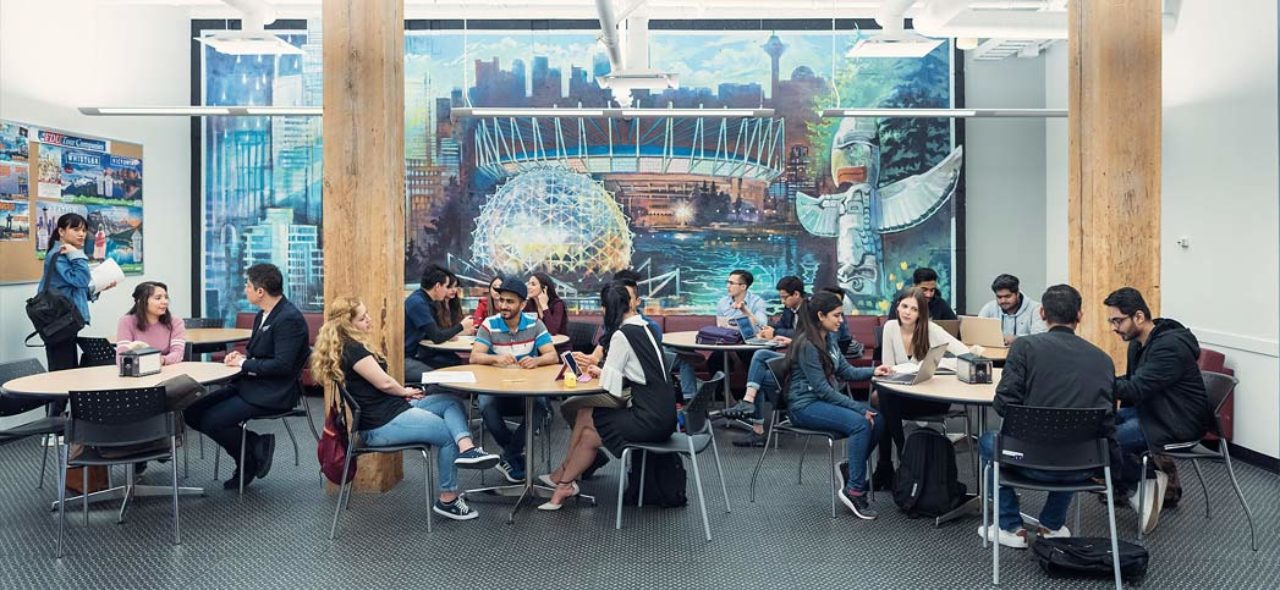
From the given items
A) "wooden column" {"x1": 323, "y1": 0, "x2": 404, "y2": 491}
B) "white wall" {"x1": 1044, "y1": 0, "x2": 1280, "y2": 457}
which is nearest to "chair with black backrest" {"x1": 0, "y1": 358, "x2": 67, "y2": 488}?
"wooden column" {"x1": 323, "y1": 0, "x2": 404, "y2": 491}

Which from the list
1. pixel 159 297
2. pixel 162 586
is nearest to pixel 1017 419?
pixel 162 586

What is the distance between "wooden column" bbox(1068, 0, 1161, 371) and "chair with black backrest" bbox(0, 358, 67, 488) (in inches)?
238

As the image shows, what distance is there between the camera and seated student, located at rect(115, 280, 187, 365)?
666 centimetres

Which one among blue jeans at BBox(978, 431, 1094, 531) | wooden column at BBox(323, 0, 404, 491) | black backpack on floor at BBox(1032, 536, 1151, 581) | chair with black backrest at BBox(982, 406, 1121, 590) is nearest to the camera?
chair with black backrest at BBox(982, 406, 1121, 590)

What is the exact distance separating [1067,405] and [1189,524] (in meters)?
1.63

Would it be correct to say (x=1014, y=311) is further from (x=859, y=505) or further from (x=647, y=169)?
(x=647, y=169)

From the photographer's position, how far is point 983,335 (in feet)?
25.1

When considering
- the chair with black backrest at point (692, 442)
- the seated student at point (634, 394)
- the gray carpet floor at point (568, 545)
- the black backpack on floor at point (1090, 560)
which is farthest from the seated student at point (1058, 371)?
the seated student at point (634, 394)

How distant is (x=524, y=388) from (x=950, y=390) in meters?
2.27

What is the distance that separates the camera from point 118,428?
207 inches

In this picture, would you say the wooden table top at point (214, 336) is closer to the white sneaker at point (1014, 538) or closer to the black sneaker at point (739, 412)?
the black sneaker at point (739, 412)

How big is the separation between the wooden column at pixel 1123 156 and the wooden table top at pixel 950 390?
3.56ft

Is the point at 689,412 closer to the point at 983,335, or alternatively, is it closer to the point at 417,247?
the point at 983,335

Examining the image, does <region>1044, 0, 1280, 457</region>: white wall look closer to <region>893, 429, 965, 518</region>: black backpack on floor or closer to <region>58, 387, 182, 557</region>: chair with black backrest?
<region>893, 429, 965, 518</region>: black backpack on floor
